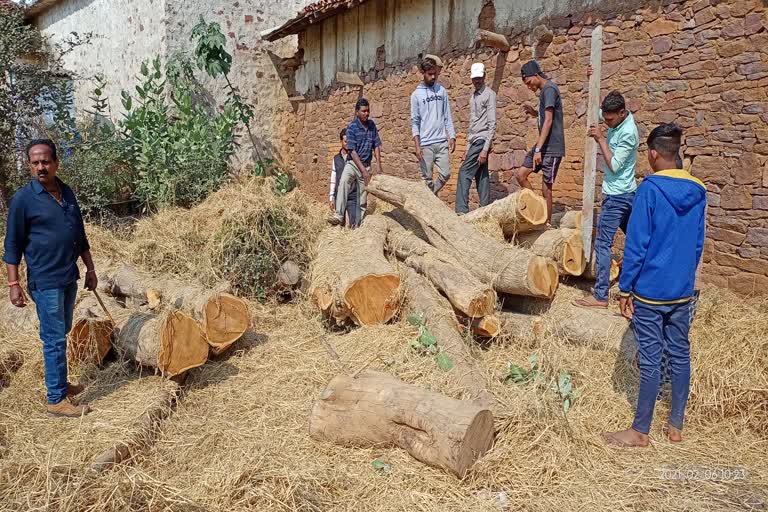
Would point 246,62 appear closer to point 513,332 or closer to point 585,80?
point 585,80

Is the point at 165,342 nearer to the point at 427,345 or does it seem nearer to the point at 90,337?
the point at 90,337

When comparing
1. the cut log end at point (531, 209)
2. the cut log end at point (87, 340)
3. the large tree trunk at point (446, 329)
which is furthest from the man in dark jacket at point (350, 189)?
the cut log end at point (87, 340)

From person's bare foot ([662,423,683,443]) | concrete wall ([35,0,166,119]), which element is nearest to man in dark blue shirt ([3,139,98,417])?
person's bare foot ([662,423,683,443])

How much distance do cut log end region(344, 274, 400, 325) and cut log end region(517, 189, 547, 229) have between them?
4.33 ft

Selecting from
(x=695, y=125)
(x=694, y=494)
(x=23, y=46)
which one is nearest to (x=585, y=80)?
(x=695, y=125)

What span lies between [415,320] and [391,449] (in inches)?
54.9

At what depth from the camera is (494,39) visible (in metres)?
7.20

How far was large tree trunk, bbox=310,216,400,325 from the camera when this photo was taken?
4762 millimetres

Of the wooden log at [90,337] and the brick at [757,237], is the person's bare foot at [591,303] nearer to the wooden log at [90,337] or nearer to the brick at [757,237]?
the brick at [757,237]

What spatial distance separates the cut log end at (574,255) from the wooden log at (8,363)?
4.70 metres

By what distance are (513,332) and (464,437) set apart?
1805 mm

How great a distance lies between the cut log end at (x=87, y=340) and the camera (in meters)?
4.42

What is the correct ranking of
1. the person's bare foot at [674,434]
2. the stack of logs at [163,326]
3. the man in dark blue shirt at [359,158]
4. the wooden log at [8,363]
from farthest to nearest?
1. the man in dark blue shirt at [359,158]
2. the wooden log at [8,363]
3. the stack of logs at [163,326]
4. the person's bare foot at [674,434]

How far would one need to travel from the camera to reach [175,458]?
3424 millimetres
